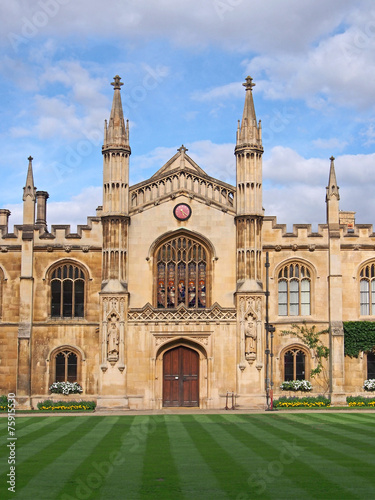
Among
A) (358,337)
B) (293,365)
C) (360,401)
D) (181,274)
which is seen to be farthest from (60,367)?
(358,337)

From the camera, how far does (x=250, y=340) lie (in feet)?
121

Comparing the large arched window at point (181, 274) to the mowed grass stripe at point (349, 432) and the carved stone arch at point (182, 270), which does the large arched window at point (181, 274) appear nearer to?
the carved stone arch at point (182, 270)

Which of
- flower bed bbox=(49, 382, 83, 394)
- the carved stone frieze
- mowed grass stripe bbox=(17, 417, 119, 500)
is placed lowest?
mowed grass stripe bbox=(17, 417, 119, 500)

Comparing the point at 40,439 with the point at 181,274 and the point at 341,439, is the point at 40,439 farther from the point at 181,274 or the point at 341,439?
the point at 181,274

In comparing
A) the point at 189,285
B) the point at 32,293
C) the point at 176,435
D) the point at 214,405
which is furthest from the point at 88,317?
the point at 176,435

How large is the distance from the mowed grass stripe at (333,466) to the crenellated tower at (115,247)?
14.9 metres

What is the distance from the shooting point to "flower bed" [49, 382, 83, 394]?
37.8 metres

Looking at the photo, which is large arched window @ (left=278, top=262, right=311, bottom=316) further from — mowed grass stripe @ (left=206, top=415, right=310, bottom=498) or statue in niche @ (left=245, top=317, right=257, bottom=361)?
mowed grass stripe @ (left=206, top=415, right=310, bottom=498)

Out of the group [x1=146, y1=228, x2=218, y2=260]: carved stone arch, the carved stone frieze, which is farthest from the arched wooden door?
[x1=146, y1=228, x2=218, y2=260]: carved stone arch

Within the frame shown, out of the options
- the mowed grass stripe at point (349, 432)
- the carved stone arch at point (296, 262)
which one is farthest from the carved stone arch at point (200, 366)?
the mowed grass stripe at point (349, 432)

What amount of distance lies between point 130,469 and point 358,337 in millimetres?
25010

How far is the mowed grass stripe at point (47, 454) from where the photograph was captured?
1467 centimetres

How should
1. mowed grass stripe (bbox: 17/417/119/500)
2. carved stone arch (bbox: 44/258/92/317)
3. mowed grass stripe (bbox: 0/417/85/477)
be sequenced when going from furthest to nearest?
carved stone arch (bbox: 44/258/92/317) → mowed grass stripe (bbox: 0/417/85/477) → mowed grass stripe (bbox: 17/417/119/500)

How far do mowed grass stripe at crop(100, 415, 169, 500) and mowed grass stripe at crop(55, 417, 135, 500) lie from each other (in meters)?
0.06
